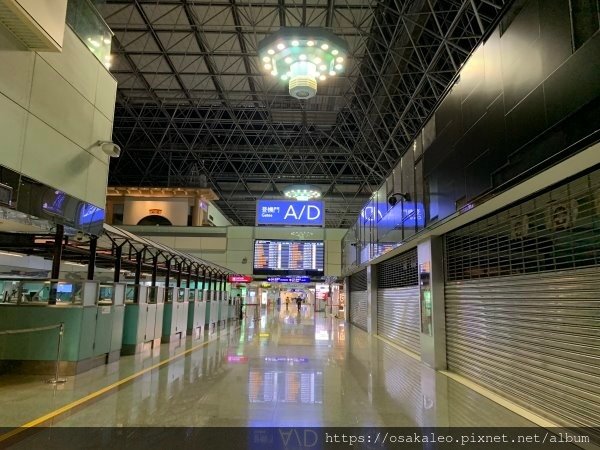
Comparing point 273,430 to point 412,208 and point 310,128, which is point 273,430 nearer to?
point 412,208

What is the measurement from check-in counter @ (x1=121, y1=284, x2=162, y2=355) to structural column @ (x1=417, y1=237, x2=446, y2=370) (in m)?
6.34

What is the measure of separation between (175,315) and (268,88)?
1265cm

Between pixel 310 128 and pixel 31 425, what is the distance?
23.2m

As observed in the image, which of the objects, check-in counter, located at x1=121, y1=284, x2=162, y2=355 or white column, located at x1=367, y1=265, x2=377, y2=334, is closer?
check-in counter, located at x1=121, y1=284, x2=162, y2=355

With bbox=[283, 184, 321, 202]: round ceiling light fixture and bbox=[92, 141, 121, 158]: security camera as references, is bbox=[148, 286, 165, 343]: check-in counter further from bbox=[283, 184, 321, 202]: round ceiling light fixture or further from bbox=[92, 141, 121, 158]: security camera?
bbox=[283, 184, 321, 202]: round ceiling light fixture

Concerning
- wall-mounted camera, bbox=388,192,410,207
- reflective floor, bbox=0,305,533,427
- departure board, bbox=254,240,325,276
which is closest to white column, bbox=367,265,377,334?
wall-mounted camera, bbox=388,192,410,207

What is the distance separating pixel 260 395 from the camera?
583cm

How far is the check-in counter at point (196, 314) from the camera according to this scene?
46.7 feet

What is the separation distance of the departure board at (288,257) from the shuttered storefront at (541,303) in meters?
17.5

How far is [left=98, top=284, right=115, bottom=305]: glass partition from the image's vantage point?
842cm

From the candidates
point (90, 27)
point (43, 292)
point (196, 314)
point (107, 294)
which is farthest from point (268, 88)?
point (43, 292)

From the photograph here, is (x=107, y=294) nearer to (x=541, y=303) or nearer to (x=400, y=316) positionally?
(x=541, y=303)

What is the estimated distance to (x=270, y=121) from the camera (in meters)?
23.4

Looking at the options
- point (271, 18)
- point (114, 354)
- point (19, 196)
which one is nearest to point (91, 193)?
point (19, 196)
